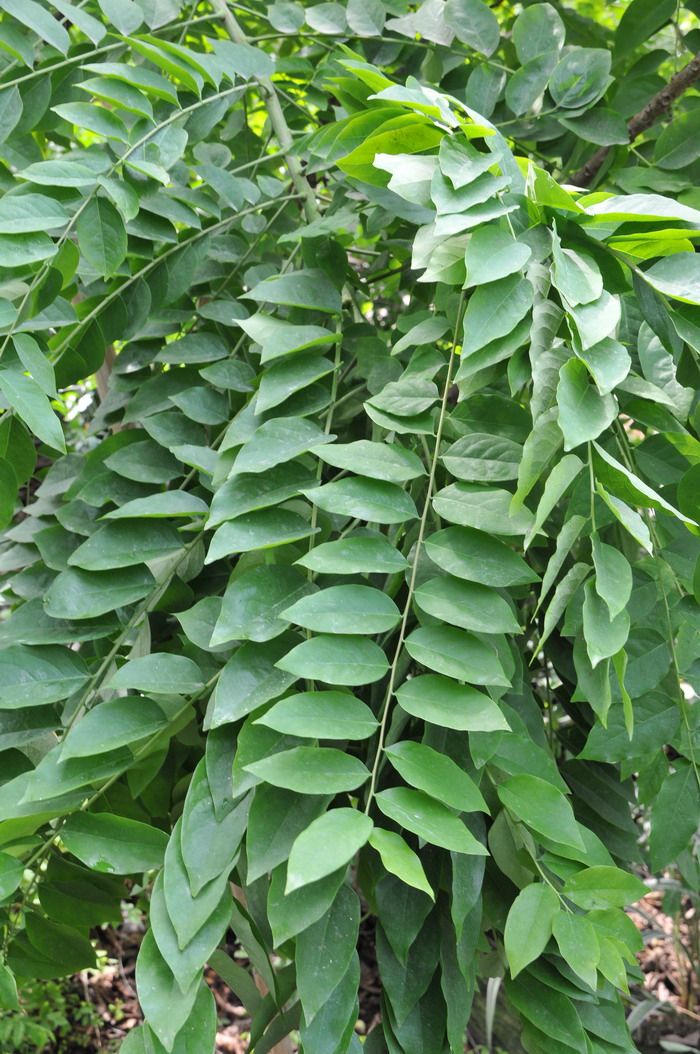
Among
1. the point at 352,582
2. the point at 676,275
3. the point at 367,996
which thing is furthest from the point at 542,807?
the point at 367,996

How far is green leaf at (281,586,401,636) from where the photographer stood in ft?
1.25

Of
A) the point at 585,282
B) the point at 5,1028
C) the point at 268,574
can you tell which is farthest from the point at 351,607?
the point at 5,1028

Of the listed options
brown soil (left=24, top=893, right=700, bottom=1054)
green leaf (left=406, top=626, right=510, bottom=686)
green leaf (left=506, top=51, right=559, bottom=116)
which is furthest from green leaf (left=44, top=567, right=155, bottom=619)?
brown soil (left=24, top=893, right=700, bottom=1054)

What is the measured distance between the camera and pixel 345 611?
0.40 metres

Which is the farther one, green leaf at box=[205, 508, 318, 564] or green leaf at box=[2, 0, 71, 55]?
green leaf at box=[2, 0, 71, 55]

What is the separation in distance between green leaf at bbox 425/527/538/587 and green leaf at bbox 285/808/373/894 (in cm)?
12

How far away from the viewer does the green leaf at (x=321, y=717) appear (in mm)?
353

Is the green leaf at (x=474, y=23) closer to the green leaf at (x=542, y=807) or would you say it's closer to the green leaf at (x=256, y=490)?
the green leaf at (x=256, y=490)

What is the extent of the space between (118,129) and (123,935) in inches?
76.0

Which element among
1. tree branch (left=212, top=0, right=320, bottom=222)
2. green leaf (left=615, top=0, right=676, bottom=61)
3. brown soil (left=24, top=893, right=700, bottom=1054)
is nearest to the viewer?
tree branch (left=212, top=0, right=320, bottom=222)

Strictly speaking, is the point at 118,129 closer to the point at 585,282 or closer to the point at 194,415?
the point at 194,415

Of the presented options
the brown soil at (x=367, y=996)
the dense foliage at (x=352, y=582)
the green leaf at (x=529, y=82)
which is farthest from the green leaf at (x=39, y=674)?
the brown soil at (x=367, y=996)

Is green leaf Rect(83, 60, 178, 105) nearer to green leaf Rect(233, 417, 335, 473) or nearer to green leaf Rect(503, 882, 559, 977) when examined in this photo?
green leaf Rect(233, 417, 335, 473)

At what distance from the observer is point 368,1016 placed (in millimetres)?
1879
